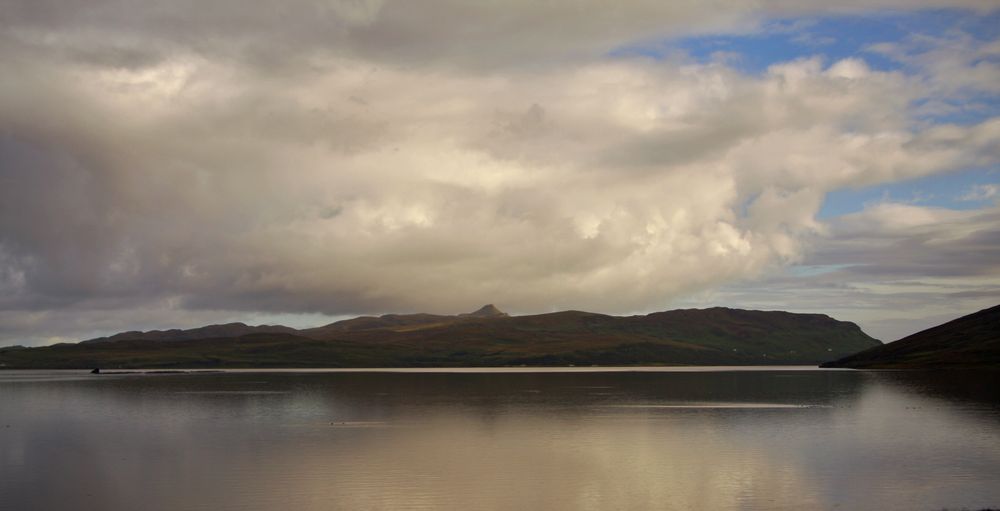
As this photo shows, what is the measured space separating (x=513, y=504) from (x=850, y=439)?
123ft

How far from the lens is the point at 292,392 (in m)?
146

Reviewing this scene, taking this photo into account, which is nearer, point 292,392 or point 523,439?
point 523,439

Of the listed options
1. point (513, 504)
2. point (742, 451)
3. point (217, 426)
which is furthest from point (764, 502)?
point (217, 426)

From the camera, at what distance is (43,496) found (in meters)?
44.4

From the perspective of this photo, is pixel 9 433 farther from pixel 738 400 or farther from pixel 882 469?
pixel 738 400

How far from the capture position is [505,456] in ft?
196

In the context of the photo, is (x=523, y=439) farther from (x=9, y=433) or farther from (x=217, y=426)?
(x=9, y=433)

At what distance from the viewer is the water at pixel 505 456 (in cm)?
4359

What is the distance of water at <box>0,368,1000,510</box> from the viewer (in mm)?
43594

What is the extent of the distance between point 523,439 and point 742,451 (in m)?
17.6

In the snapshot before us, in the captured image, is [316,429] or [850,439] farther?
[316,429]

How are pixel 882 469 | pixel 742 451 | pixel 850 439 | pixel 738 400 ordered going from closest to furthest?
1. pixel 882 469
2. pixel 742 451
3. pixel 850 439
4. pixel 738 400

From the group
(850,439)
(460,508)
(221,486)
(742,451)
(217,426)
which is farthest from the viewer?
(217,426)

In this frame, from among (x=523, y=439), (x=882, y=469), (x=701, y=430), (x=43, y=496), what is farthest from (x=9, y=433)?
(x=882, y=469)
